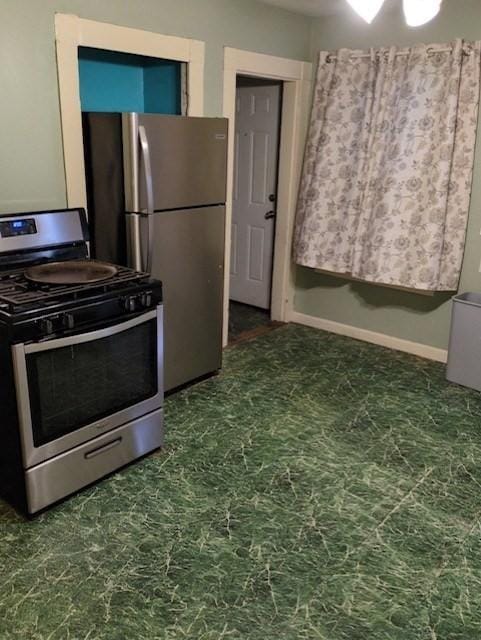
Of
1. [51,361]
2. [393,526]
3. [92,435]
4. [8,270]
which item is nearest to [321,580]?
[393,526]

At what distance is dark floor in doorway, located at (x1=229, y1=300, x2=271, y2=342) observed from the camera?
4.65m

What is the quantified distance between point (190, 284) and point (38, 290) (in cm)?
115

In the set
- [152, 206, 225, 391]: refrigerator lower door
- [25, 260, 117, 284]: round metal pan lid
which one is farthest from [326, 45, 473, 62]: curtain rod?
[25, 260, 117, 284]: round metal pan lid

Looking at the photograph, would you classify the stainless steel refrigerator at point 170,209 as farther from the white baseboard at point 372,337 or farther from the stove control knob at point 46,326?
the white baseboard at point 372,337

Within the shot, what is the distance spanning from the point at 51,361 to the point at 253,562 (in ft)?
3.62

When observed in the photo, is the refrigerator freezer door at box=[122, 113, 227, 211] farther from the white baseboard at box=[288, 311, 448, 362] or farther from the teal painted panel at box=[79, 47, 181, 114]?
the white baseboard at box=[288, 311, 448, 362]

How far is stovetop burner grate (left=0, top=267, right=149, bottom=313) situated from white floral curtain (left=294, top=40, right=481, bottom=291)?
2.14 metres

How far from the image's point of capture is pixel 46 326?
2154 mm

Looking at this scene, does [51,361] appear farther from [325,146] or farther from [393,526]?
[325,146]

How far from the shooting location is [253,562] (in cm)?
214

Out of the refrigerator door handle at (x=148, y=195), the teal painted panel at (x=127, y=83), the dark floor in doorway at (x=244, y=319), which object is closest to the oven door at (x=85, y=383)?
the refrigerator door handle at (x=148, y=195)

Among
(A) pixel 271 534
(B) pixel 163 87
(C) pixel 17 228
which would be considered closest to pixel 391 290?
(B) pixel 163 87

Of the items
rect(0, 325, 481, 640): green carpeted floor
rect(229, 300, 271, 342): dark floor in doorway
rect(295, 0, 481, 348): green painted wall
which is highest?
rect(295, 0, 481, 348): green painted wall

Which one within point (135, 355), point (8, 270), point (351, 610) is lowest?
point (351, 610)
